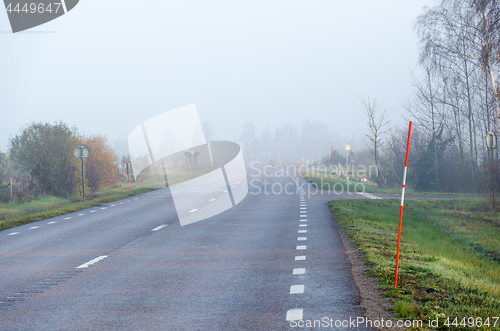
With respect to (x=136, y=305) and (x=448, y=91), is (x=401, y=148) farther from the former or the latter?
(x=136, y=305)

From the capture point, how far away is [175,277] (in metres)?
7.30

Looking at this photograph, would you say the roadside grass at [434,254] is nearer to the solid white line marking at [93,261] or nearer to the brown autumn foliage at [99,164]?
the solid white line marking at [93,261]

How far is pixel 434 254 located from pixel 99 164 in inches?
973

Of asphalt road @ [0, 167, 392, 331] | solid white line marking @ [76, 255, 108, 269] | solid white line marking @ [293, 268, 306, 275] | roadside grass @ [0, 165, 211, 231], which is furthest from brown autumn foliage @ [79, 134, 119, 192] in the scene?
solid white line marking @ [293, 268, 306, 275]

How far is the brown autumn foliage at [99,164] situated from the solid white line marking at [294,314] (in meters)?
→ 25.2

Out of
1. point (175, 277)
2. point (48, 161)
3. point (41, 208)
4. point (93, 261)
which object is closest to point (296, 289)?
point (175, 277)

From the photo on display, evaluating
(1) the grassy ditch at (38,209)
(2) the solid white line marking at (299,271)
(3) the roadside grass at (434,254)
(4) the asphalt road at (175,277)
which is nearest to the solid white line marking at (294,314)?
(4) the asphalt road at (175,277)

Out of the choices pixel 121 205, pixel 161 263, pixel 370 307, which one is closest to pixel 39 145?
pixel 121 205

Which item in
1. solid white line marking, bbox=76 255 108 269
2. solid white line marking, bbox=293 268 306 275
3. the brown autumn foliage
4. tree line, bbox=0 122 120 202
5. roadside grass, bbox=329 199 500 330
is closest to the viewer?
roadside grass, bbox=329 199 500 330

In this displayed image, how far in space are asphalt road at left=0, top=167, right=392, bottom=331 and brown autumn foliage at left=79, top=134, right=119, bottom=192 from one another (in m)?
15.8

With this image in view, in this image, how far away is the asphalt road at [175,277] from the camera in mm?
5277

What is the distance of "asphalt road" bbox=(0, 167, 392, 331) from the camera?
17.3ft

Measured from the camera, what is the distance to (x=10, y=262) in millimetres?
8719

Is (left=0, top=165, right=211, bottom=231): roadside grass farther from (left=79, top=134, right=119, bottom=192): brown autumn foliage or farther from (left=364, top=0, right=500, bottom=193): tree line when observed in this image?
(left=364, top=0, right=500, bottom=193): tree line
